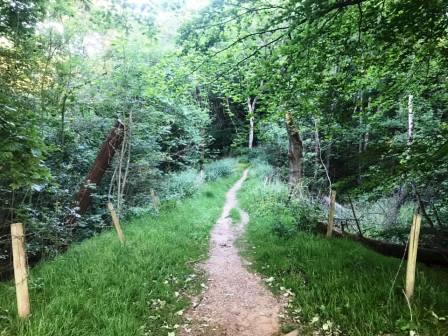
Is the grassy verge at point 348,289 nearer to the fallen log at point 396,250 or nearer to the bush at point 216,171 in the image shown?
the fallen log at point 396,250

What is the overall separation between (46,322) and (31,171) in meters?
2.03

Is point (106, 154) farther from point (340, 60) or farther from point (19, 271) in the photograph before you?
point (340, 60)

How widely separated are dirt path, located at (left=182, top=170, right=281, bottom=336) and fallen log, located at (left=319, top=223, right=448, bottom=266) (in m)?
2.91

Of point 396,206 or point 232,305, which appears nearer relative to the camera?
point 232,305

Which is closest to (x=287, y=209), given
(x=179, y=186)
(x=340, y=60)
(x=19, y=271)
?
(x=340, y=60)

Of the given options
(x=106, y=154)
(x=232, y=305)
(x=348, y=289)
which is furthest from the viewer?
(x=106, y=154)

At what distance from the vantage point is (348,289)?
4590 mm

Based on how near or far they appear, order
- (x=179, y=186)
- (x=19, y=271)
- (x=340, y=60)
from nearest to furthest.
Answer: (x=19, y=271) < (x=340, y=60) < (x=179, y=186)

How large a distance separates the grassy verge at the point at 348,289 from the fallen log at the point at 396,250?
73 centimetres

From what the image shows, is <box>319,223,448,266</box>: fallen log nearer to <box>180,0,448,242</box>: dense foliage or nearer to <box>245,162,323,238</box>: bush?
<box>245,162,323,238</box>: bush

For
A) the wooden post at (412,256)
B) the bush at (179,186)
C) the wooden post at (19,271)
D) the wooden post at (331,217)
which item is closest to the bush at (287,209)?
the wooden post at (331,217)

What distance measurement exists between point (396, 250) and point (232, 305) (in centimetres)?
431

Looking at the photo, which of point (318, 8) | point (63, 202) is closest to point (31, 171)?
point (318, 8)

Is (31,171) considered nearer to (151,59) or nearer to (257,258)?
(257,258)
